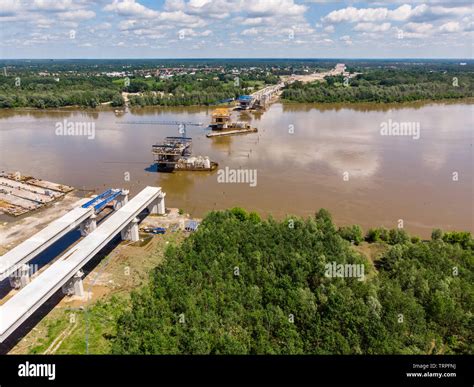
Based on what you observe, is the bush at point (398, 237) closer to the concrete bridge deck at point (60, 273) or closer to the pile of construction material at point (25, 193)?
the concrete bridge deck at point (60, 273)

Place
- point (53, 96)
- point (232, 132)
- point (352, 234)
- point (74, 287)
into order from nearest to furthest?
point (74, 287) < point (352, 234) < point (232, 132) < point (53, 96)

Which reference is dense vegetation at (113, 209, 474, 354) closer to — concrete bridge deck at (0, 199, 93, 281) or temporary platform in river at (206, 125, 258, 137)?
concrete bridge deck at (0, 199, 93, 281)

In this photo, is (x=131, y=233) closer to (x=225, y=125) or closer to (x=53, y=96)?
(x=225, y=125)

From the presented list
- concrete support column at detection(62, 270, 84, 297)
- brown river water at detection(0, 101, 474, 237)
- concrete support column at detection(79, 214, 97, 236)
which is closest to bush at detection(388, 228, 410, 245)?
brown river water at detection(0, 101, 474, 237)

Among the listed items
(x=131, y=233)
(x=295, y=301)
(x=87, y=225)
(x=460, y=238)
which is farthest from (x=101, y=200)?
(x=460, y=238)

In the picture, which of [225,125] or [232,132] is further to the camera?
[225,125]

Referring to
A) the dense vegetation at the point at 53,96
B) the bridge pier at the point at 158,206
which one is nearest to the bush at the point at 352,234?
the bridge pier at the point at 158,206
